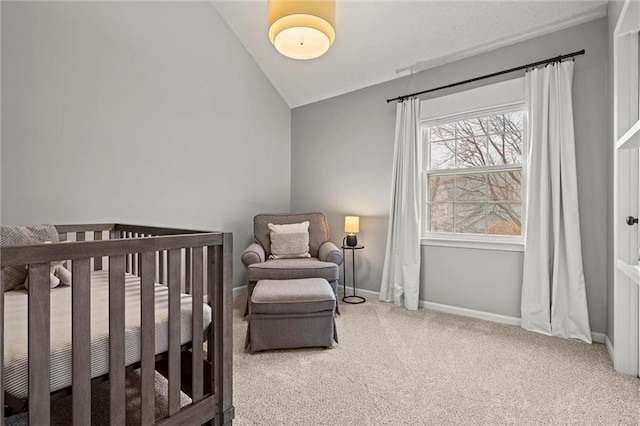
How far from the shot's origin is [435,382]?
1.83 metres

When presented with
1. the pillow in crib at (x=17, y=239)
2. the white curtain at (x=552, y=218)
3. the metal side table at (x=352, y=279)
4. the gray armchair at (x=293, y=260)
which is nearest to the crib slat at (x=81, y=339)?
the pillow in crib at (x=17, y=239)

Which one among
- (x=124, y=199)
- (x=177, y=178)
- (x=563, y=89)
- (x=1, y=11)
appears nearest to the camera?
(x=1, y=11)

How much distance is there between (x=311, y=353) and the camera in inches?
86.8

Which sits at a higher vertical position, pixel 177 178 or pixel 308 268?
pixel 177 178

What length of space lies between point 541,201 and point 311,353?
6.73 feet

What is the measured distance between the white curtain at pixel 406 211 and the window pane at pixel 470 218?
367 mm

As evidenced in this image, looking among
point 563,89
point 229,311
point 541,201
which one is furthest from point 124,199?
point 563,89

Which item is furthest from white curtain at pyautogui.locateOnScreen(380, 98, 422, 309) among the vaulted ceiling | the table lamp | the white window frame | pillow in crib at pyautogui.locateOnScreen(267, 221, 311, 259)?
pillow in crib at pyautogui.locateOnScreen(267, 221, 311, 259)

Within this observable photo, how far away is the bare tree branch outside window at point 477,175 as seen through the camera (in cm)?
289

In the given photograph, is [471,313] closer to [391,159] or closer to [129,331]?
[391,159]

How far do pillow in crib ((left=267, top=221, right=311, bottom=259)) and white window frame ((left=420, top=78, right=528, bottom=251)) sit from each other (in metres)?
1.20

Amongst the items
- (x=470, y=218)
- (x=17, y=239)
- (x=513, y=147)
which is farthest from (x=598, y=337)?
(x=17, y=239)

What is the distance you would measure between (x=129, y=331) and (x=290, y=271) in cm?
175

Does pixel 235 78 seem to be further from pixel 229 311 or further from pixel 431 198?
pixel 229 311
